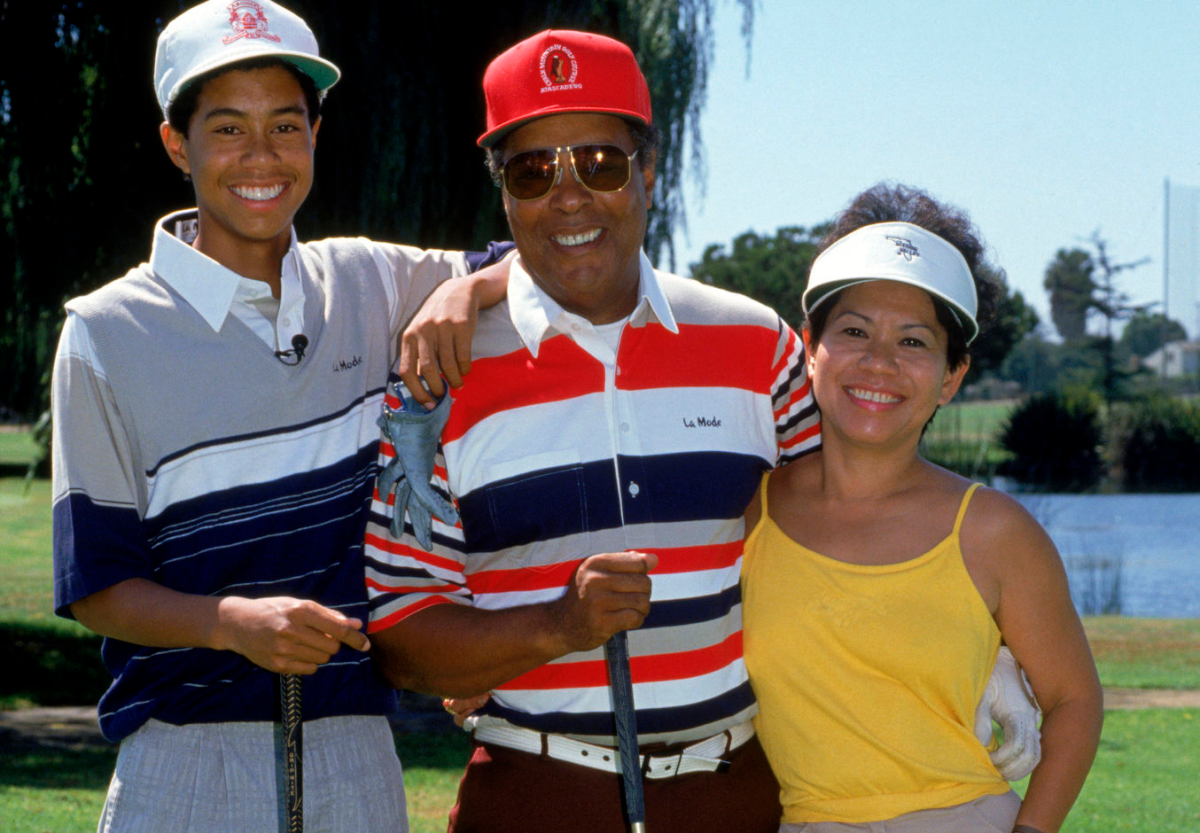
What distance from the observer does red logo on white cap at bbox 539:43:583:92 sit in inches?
104

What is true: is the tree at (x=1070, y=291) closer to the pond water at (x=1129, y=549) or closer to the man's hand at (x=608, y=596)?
the pond water at (x=1129, y=549)

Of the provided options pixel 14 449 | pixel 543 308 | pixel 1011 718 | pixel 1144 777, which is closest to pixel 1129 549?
pixel 1144 777

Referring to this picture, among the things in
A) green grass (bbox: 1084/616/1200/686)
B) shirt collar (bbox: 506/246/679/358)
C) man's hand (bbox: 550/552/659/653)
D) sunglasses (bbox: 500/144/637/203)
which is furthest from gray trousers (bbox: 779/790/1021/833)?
green grass (bbox: 1084/616/1200/686)

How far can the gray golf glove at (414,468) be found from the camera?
2.46m

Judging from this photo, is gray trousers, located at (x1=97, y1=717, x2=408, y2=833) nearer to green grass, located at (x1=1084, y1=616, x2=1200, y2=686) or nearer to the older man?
the older man

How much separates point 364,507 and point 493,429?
0.31 meters

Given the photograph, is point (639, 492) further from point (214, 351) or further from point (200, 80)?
point (200, 80)

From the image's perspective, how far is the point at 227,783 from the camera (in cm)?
247

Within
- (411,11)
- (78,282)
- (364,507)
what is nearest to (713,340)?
(364,507)

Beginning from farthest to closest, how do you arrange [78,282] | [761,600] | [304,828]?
[78,282] < [761,600] < [304,828]

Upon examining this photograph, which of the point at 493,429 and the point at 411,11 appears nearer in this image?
the point at 493,429

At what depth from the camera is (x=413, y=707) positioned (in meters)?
9.90

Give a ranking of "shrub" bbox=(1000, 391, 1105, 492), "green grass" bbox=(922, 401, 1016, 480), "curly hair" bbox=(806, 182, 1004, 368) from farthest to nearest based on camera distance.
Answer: "shrub" bbox=(1000, 391, 1105, 492)
"green grass" bbox=(922, 401, 1016, 480)
"curly hair" bbox=(806, 182, 1004, 368)

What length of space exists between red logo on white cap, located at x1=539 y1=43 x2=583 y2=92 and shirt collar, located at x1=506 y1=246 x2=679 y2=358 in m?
0.38
